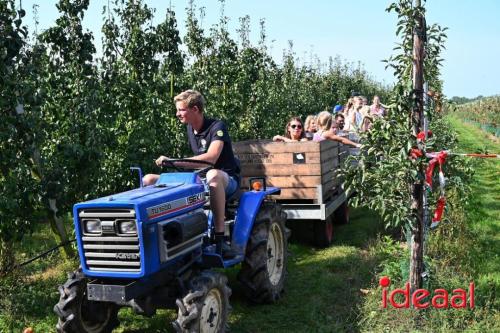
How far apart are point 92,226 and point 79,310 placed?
0.69 metres

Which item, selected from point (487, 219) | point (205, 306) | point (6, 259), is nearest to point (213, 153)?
point (205, 306)

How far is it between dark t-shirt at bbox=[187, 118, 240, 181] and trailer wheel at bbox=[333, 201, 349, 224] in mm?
3855

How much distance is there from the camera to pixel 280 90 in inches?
635

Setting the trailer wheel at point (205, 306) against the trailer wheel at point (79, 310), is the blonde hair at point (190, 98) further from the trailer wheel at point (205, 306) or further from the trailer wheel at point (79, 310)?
the trailer wheel at point (79, 310)

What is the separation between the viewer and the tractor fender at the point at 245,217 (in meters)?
4.85

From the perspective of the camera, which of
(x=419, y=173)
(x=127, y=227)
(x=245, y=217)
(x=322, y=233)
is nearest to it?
(x=127, y=227)

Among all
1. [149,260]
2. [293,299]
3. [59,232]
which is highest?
[149,260]

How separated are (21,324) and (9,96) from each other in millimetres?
2114

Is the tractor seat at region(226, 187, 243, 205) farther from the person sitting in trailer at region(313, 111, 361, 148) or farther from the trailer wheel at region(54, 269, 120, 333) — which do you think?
the person sitting in trailer at region(313, 111, 361, 148)

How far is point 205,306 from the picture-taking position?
13.0 feet

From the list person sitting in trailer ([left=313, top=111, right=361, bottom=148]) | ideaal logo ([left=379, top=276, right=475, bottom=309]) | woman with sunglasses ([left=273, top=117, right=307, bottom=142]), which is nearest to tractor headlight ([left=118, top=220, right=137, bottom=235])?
ideaal logo ([left=379, top=276, right=475, bottom=309])

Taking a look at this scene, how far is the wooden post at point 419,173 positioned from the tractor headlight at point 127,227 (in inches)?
93.1

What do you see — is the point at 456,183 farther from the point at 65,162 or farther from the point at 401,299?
the point at 65,162

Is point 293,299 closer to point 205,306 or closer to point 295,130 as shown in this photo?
point 205,306
